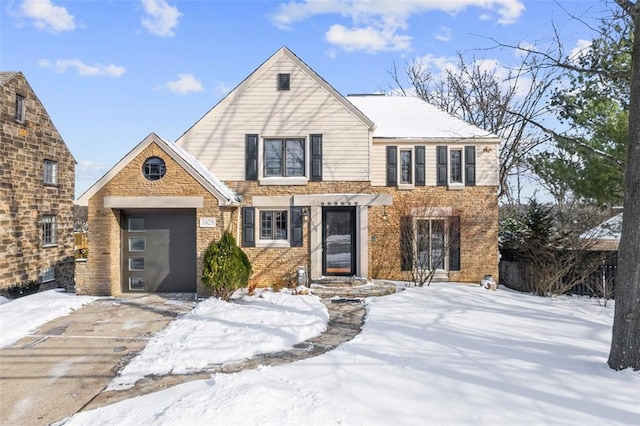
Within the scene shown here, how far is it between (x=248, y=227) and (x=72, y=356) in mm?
6964

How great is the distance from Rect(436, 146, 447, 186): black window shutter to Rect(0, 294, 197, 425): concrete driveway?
30.1ft

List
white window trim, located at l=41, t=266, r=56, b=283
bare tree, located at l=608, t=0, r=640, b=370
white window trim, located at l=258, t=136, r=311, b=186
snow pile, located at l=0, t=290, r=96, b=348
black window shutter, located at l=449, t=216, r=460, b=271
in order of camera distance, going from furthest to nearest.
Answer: white window trim, located at l=41, t=266, r=56, b=283
black window shutter, located at l=449, t=216, r=460, b=271
white window trim, located at l=258, t=136, r=311, b=186
snow pile, located at l=0, t=290, r=96, b=348
bare tree, located at l=608, t=0, r=640, b=370

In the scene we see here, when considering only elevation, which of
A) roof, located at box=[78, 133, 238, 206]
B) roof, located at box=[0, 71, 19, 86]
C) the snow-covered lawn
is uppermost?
Result: roof, located at box=[0, 71, 19, 86]

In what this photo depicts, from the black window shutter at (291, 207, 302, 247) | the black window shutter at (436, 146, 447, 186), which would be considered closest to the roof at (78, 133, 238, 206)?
the black window shutter at (291, 207, 302, 247)

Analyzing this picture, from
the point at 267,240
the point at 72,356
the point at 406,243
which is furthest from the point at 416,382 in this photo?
the point at 406,243

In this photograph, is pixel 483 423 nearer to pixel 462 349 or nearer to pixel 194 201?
pixel 462 349

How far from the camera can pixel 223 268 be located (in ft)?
35.3

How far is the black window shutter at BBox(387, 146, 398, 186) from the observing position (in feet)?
46.1

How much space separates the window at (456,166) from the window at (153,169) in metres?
9.60

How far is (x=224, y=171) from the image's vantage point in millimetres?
13391

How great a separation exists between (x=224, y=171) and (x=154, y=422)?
997 cm

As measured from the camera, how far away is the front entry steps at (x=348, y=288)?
11.4 m

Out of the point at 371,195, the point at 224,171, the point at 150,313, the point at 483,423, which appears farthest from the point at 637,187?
the point at 224,171

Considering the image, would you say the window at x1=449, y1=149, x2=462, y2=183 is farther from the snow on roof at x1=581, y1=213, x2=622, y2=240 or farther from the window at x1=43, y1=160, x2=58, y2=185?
the window at x1=43, y1=160, x2=58, y2=185
